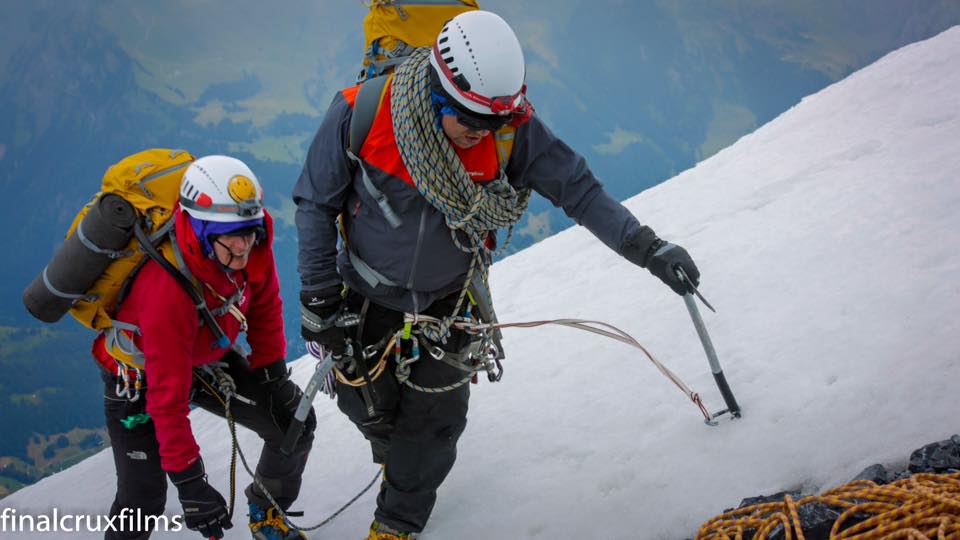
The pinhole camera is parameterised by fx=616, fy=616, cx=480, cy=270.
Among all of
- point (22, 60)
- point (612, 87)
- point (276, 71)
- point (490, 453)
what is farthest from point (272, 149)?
point (490, 453)

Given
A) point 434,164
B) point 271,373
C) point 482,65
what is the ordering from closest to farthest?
point 482,65
point 434,164
point 271,373

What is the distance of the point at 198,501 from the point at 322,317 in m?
1.28

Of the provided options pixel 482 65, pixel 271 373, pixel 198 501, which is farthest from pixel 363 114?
pixel 198 501

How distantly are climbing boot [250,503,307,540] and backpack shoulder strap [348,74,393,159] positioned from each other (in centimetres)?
263

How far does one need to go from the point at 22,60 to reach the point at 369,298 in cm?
7398

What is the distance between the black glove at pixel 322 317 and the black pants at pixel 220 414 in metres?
1.01

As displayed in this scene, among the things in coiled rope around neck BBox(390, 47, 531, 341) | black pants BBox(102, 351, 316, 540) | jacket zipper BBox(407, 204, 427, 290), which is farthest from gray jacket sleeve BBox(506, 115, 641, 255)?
black pants BBox(102, 351, 316, 540)

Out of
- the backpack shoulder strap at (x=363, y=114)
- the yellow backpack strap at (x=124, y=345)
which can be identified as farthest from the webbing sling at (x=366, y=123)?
the yellow backpack strap at (x=124, y=345)

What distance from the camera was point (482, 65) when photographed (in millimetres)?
2604

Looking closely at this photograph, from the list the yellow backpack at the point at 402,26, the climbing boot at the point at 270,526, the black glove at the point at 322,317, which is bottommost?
the climbing boot at the point at 270,526

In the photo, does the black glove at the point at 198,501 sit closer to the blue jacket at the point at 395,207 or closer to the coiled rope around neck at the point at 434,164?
the blue jacket at the point at 395,207

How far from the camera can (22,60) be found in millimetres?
59562

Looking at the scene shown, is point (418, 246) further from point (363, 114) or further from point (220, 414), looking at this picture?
point (220, 414)

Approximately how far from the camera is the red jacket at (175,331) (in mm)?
3121
